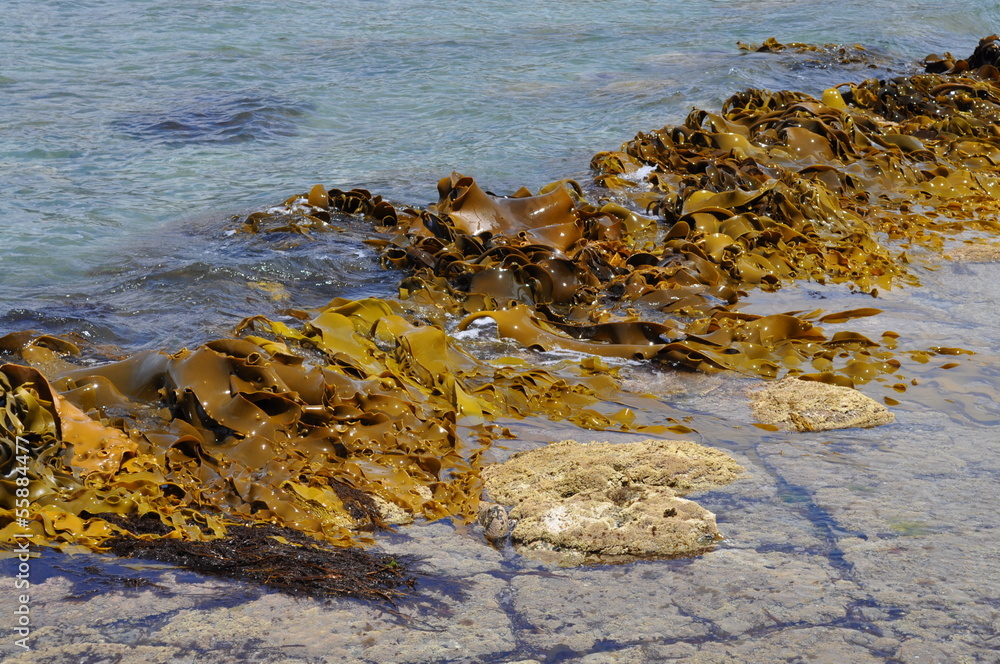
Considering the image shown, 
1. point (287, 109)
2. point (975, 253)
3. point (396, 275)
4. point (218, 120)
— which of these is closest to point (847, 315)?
point (975, 253)

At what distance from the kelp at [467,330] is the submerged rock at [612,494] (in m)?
0.20

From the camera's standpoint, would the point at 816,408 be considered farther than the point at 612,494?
Yes

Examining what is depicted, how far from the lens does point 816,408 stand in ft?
10.5

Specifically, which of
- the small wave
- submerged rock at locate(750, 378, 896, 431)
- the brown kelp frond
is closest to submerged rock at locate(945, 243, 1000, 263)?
submerged rock at locate(750, 378, 896, 431)

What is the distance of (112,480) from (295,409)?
23.9 inches

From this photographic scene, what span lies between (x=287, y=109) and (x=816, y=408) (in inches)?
277

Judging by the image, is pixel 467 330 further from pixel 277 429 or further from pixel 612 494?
pixel 612 494

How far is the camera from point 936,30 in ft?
48.0

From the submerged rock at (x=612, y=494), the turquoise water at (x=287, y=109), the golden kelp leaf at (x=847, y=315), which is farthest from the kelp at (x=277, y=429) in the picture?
the golden kelp leaf at (x=847, y=315)

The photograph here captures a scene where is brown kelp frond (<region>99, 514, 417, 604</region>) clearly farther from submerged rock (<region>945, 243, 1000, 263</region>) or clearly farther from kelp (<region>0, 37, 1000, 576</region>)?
submerged rock (<region>945, 243, 1000, 263</region>)

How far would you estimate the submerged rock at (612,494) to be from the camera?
235 cm

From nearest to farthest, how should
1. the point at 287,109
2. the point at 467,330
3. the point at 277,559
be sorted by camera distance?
the point at 277,559, the point at 467,330, the point at 287,109

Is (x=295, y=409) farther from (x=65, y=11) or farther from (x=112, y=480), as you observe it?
(x=65, y=11)

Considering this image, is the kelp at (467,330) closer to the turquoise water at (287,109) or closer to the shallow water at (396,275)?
the shallow water at (396,275)
